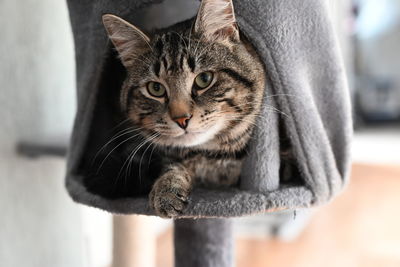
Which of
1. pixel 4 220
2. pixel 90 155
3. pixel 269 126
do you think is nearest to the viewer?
pixel 269 126

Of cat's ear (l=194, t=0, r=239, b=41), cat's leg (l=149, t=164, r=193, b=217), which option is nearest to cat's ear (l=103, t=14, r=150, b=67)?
→ cat's ear (l=194, t=0, r=239, b=41)

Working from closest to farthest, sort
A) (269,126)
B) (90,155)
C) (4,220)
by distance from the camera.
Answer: (269,126) < (90,155) < (4,220)

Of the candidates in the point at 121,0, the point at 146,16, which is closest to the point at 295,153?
the point at 121,0

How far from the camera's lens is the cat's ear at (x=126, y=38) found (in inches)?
35.2

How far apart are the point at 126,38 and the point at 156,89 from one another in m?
0.12

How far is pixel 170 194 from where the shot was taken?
0.81 meters

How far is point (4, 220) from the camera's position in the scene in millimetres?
1169

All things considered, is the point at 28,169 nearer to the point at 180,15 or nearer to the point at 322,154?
the point at 180,15

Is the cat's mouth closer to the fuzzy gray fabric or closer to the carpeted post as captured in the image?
the fuzzy gray fabric

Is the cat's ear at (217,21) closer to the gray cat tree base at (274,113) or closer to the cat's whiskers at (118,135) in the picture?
the gray cat tree base at (274,113)

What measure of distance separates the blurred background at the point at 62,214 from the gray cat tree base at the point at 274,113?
261 mm

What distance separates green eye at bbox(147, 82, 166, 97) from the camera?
3.02 ft

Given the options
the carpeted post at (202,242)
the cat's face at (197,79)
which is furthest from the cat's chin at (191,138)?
the carpeted post at (202,242)

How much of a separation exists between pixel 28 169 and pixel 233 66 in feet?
2.23
